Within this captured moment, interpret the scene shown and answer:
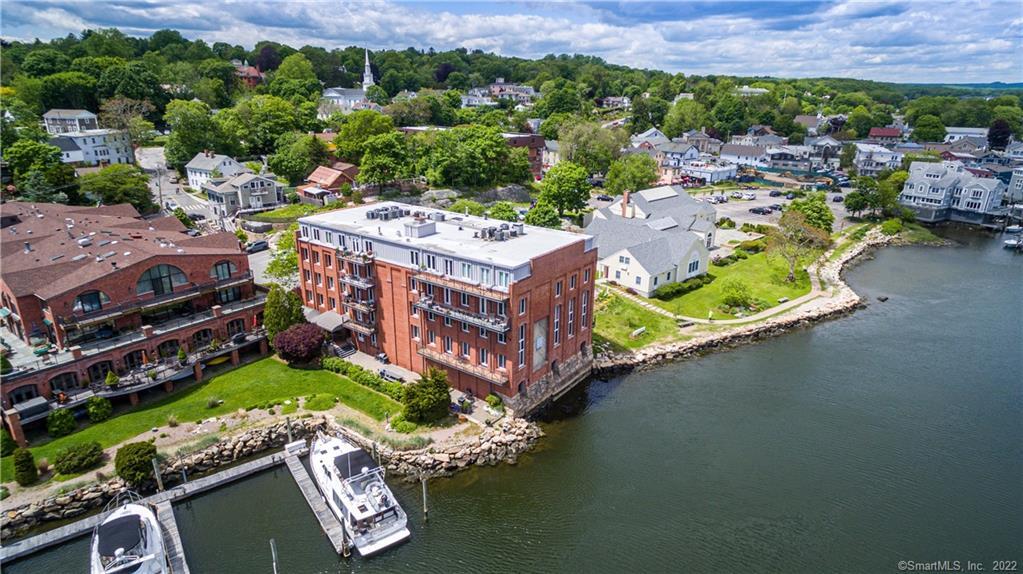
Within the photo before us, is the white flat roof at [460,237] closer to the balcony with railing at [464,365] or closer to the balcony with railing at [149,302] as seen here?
the balcony with railing at [464,365]

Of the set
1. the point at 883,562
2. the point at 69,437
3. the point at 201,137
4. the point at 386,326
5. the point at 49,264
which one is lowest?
the point at 883,562

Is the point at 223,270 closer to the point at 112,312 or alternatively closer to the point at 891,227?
the point at 112,312

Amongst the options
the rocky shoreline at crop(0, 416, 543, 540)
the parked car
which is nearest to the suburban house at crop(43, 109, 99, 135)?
the parked car

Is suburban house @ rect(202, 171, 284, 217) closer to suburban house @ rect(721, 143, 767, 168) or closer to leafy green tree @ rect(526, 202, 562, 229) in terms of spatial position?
leafy green tree @ rect(526, 202, 562, 229)

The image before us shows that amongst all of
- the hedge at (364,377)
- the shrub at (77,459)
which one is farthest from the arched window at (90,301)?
the hedge at (364,377)

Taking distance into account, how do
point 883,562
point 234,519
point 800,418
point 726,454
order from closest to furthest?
point 883,562 → point 234,519 → point 726,454 → point 800,418

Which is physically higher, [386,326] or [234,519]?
[386,326]

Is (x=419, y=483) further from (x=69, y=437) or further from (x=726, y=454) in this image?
(x=69, y=437)

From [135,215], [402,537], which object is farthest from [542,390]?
[135,215]
